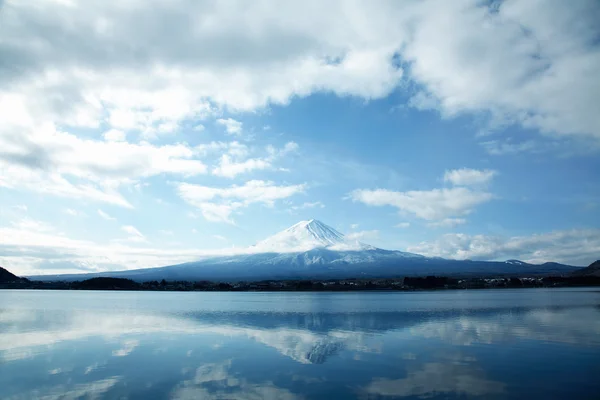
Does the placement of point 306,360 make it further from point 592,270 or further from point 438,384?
point 592,270

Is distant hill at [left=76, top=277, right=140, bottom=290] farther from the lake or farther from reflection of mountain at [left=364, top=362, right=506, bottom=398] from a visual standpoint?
reflection of mountain at [left=364, top=362, right=506, bottom=398]

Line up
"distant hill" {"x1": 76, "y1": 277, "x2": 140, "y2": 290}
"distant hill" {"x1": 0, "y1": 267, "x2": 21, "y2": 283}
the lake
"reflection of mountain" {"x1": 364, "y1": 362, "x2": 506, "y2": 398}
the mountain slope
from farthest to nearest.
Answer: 1. "distant hill" {"x1": 0, "y1": 267, "x2": 21, "y2": 283}
2. the mountain slope
3. "distant hill" {"x1": 76, "y1": 277, "x2": 140, "y2": 290}
4. the lake
5. "reflection of mountain" {"x1": 364, "y1": 362, "x2": 506, "y2": 398}

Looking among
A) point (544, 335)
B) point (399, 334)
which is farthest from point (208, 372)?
point (544, 335)

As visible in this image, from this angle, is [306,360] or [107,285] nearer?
[306,360]

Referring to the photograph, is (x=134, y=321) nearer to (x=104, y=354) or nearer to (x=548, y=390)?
(x=104, y=354)

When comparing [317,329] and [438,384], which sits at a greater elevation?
[317,329]

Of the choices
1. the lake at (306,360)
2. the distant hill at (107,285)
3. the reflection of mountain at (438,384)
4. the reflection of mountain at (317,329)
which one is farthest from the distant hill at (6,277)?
the reflection of mountain at (438,384)


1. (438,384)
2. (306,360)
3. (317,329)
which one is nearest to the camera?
(438,384)

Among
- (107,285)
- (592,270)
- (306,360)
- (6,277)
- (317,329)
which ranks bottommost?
(306,360)

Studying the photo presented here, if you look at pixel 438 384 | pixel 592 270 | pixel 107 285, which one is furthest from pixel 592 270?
pixel 438 384

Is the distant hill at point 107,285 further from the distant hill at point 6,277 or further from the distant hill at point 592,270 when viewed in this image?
the distant hill at point 592,270

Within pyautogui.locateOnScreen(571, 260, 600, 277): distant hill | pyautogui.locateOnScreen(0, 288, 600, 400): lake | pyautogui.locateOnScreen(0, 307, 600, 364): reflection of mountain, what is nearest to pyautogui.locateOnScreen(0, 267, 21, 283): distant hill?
pyautogui.locateOnScreen(0, 307, 600, 364): reflection of mountain

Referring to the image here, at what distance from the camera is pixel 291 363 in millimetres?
16938

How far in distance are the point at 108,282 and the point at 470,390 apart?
119288 millimetres
